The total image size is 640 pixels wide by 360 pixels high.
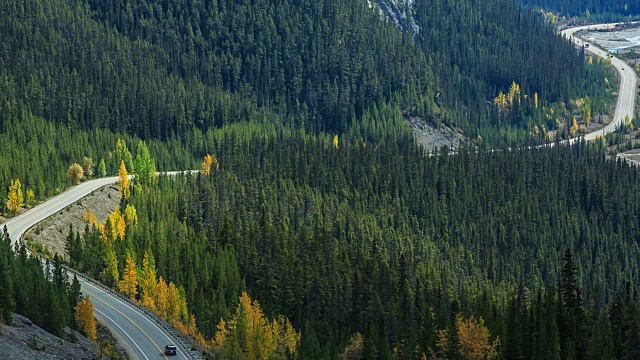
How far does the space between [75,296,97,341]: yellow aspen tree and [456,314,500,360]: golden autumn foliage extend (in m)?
49.8

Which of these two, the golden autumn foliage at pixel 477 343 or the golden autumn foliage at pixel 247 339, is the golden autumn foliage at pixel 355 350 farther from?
the golden autumn foliage at pixel 477 343

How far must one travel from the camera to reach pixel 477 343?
175 metres

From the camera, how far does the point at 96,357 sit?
149 metres

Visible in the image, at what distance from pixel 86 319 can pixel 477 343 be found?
52.7 meters

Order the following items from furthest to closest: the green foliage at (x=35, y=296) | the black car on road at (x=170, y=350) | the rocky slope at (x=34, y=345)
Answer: the black car on road at (x=170, y=350) → the green foliage at (x=35, y=296) → the rocky slope at (x=34, y=345)

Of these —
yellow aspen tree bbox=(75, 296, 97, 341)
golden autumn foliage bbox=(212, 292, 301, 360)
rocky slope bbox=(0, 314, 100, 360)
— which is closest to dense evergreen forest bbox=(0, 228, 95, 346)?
yellow aspen tree bbox=(75, 296, 97, 341)

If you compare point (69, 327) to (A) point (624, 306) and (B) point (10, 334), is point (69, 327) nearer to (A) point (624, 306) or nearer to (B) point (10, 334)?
(B) point (10, 334)

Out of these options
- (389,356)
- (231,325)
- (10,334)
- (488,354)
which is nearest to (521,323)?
(488,354)

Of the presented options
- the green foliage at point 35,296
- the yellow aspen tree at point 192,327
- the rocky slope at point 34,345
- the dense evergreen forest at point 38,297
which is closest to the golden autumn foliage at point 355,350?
the yellow aspen tree at point 192,327

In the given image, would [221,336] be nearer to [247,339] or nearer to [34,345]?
[247,339]

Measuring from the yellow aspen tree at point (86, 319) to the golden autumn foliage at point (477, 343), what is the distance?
4978 centimetres

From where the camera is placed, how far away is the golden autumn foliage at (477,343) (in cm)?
17412

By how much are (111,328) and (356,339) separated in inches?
1535

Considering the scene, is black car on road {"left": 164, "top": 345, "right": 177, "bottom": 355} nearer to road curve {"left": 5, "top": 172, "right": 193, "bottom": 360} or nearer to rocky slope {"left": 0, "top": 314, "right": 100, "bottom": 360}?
road curve {"left": 5, "top": 172, "right": 193, "bottom": 360}
